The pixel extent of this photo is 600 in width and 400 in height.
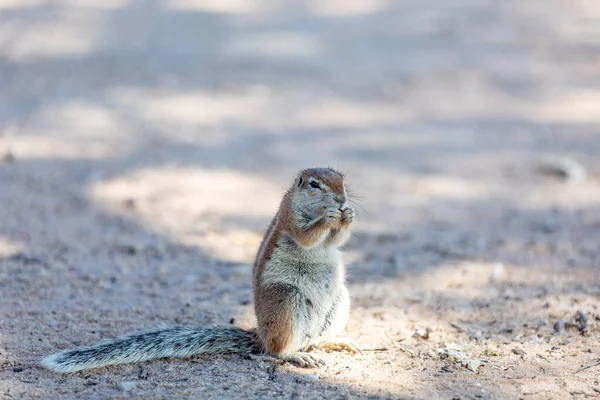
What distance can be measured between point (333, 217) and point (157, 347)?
1.27 metres

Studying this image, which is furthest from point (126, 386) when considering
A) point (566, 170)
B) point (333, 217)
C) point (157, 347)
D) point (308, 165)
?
point (566, 170)

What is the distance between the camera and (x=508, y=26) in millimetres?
12477

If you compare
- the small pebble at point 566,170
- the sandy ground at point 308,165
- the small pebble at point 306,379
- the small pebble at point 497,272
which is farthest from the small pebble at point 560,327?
the small pebble at point 566,170

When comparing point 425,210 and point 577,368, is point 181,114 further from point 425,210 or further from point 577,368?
point 577,368

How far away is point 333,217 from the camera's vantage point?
15.5 ft

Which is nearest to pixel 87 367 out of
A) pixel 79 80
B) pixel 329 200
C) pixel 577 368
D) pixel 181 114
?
pixel 329 200

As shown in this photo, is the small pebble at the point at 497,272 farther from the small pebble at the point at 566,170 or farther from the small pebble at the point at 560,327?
the small pebble at the point at 566,170

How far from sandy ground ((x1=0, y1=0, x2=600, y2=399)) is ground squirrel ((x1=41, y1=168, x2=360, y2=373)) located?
13cm

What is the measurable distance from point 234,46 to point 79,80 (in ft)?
7.60

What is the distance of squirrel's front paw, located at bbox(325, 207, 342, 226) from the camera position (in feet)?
15.5

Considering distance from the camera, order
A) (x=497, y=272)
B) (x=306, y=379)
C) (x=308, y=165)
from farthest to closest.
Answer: (x=308, y=165) < (x=497, y=272) < (x=306, y=379)

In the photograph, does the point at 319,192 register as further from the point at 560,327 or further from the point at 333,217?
the point at 560,327

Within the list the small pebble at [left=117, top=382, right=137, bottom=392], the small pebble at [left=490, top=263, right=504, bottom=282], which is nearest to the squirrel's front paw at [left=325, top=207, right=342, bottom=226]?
the small pebble at [left=117, top=382, right=137, bottom=392]

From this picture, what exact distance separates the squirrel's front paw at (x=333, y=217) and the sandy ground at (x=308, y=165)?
2.79 ft
